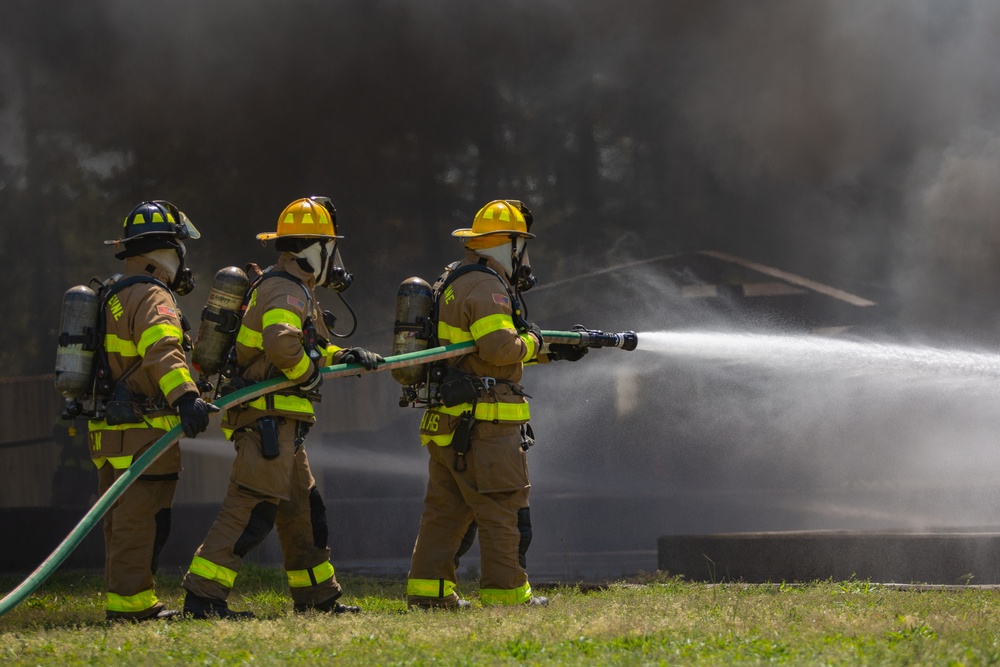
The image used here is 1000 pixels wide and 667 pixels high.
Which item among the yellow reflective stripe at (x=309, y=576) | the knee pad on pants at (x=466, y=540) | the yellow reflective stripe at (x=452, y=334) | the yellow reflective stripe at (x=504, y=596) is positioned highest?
the yellow reflective stripe at (x=452, y=334)

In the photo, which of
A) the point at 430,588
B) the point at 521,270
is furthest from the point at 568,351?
the point at 430,588

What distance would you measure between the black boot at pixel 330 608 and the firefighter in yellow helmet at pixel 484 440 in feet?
0.93

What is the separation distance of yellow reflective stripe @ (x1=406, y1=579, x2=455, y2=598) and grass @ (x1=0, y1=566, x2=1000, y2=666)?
149mm

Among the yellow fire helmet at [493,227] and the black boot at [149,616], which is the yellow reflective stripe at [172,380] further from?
the yellow fire helmet at [493,227]

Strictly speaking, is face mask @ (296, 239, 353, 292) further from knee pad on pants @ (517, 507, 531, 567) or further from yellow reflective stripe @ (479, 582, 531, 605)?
yellow reflective stripe @ (479, 582, 531, 605)

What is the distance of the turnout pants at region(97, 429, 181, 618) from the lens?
17.2ft

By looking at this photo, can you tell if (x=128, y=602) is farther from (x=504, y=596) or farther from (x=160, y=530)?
(x=504, y=596)

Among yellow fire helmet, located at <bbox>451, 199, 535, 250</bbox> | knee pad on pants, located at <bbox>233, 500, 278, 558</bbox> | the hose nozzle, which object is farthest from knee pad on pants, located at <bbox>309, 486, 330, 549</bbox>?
the hose nozzle

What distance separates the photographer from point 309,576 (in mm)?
5531

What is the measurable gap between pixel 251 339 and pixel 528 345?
127 centimetres

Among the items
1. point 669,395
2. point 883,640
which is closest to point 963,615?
point 883,640

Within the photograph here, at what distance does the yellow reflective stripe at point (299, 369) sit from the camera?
17.1 feet

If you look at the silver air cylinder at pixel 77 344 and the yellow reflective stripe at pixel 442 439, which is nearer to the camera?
the silver air cylinder at pixel 77 344

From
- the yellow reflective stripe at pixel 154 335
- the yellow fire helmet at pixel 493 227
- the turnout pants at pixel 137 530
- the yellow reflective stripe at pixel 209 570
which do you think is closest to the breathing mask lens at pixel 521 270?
the yellow fire helmet at pixel 493 227
